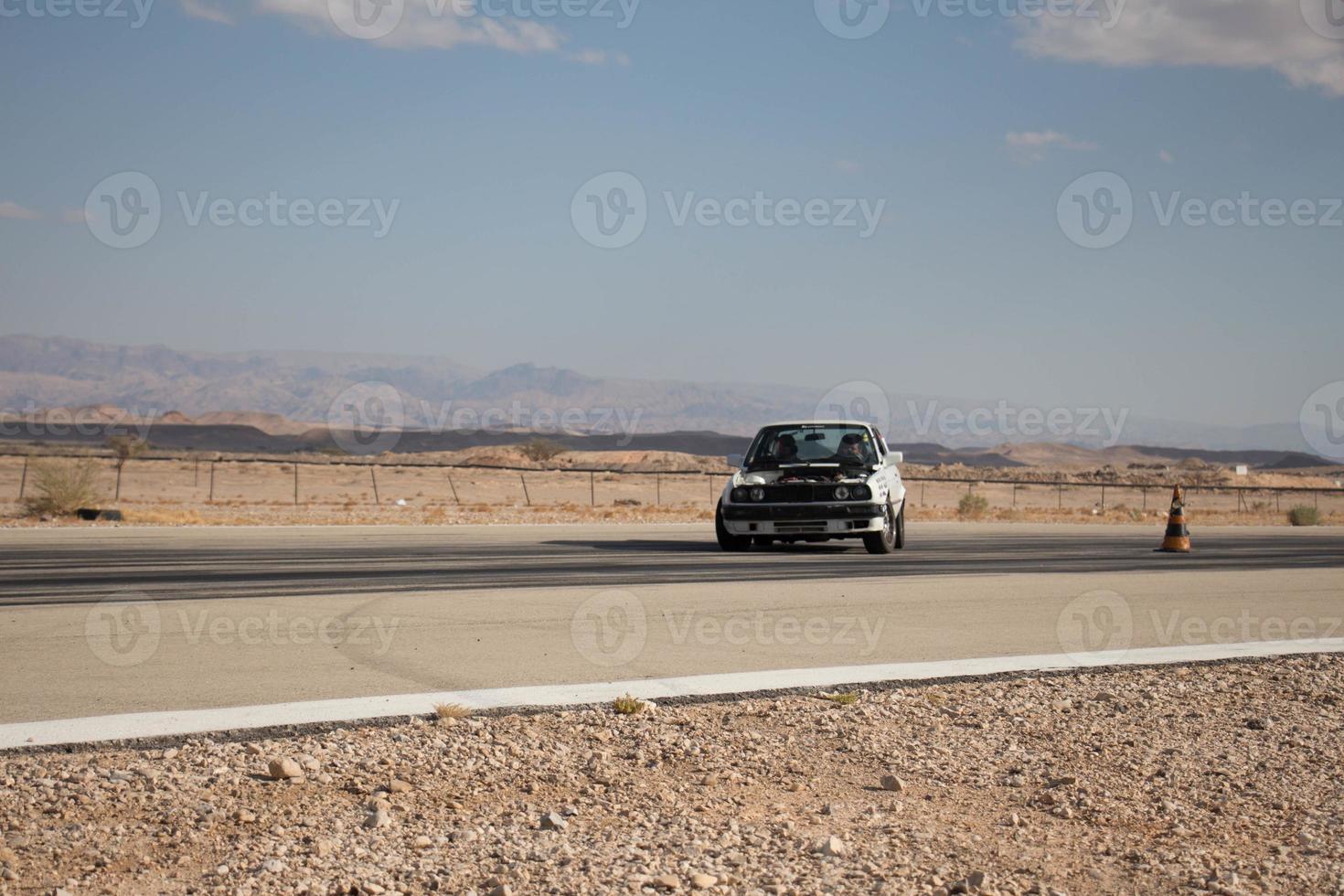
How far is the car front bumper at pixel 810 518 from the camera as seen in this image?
18.2 meters

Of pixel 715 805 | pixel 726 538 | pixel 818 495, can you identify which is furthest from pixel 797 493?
pixel 715 805

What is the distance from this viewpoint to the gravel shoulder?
460 cm

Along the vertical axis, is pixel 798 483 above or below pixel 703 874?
above

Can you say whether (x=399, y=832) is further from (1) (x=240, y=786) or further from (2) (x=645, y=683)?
(2) (x=645, y=683)

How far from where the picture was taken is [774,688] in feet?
25.3

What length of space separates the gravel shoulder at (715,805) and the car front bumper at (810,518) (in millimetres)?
10727

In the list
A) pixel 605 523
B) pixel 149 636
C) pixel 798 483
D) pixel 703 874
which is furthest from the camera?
pixel 605 523

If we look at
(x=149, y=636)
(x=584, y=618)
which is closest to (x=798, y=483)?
(x=584, y=618)

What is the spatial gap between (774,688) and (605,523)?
2194 centimetres
